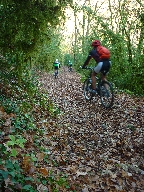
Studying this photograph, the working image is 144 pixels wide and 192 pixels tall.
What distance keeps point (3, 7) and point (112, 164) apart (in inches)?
183

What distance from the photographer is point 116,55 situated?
1444 cm

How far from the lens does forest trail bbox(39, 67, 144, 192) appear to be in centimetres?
425

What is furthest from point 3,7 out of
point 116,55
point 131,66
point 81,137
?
point 116,55

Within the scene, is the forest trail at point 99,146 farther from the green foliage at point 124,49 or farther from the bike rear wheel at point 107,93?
the green foliage at point 124,49

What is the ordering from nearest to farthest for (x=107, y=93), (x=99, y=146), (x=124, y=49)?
(x=99, y=146)
(x=107, y=93)
(x=124, y=49)

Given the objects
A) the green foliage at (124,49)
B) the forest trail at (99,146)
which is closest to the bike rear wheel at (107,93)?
the forest trail at (99,146)

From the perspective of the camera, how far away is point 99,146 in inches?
221

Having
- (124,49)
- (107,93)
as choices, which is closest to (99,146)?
(107,93)

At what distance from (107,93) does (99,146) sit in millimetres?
3028

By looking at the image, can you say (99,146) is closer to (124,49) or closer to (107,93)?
(107,93)

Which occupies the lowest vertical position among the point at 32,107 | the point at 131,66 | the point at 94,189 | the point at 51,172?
the point at 94,189

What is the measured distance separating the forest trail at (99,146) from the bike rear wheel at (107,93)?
0.29 metres

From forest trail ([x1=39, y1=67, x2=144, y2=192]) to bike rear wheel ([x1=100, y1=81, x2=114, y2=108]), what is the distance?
0.29 meters

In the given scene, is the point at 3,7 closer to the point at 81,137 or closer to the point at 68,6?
the point at 68,6
